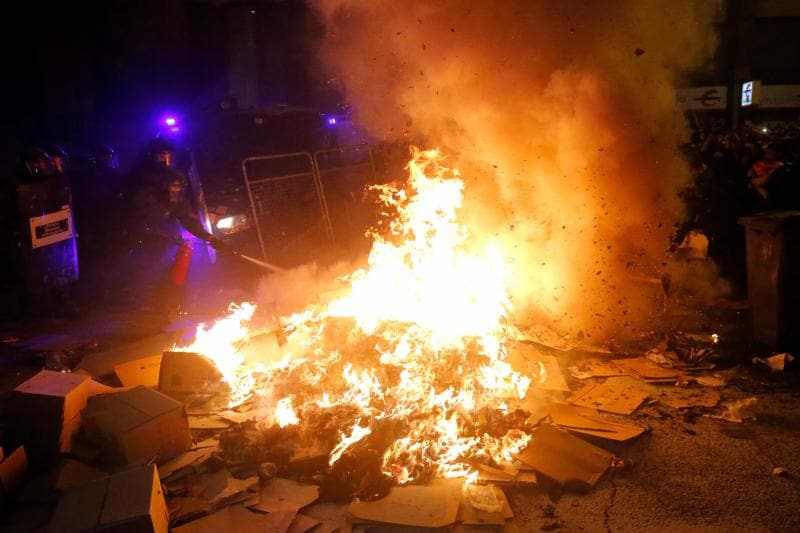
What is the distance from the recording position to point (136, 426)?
4.27 m

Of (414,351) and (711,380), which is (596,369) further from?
(414,351)

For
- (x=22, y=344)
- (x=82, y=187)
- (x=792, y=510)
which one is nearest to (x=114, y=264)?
(x=82, y=187)

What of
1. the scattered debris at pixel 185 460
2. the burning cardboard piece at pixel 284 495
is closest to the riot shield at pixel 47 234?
the scattered debris at pixel 185 460

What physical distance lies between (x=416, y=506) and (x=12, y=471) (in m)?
3.14

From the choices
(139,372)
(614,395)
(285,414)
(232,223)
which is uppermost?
(232,223)

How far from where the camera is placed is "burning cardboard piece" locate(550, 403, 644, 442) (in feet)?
15.2

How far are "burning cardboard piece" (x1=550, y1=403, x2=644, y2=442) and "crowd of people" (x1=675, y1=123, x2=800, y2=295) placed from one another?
4428 millimetres

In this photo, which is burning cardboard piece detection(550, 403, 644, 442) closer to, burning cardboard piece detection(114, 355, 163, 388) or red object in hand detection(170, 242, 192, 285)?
burning cardboard piece detection(114, 355, 163, 388)

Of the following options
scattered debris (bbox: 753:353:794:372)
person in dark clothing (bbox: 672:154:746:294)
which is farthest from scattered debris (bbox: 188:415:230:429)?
person in dark clothing (bbox: 672:154:746:294)

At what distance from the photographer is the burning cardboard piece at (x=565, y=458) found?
13.3 ft

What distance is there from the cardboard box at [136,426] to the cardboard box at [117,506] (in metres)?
0.79

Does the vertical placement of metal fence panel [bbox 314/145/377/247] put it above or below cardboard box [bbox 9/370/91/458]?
above

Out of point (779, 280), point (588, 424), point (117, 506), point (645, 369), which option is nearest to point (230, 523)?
point (117, 506)

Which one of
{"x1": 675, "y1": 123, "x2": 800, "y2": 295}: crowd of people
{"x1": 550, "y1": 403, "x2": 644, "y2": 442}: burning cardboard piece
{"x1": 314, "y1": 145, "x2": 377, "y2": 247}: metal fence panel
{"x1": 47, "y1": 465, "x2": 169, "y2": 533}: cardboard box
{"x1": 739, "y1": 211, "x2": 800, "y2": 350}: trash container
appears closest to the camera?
{"x1": 47, "y1": 465, "x2": 169, "y2": 533}: cardboard box
